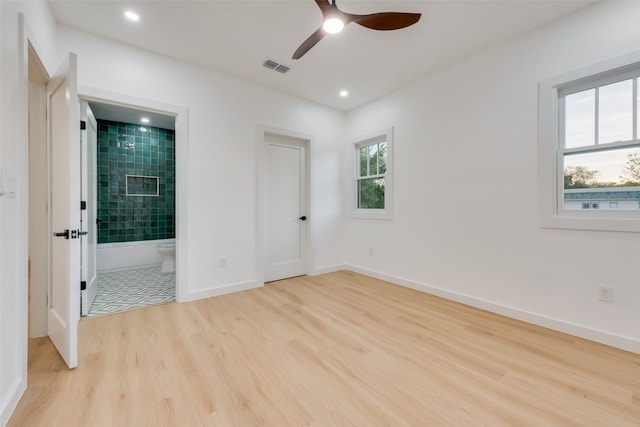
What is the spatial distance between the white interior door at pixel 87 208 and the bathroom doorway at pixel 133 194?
1109 mm

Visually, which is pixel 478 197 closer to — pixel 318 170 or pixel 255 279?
pixel 318 170

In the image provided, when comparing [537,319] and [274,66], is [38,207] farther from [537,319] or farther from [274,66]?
[537,319]

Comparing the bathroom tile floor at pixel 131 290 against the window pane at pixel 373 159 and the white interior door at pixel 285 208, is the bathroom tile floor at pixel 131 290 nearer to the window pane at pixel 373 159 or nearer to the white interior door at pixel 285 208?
the white interior door at pixel 285 208

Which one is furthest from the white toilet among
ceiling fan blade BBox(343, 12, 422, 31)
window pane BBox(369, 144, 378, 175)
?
ceiling fan blade BBox(343, 12, 422, 31)

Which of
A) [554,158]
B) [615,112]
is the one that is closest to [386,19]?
[554,158]

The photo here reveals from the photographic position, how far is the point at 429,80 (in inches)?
130

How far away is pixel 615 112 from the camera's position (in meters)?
2.12

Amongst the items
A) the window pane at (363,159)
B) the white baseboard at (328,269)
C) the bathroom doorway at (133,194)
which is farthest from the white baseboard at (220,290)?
the window pane at (363,159)

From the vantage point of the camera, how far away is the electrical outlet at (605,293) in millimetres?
2074

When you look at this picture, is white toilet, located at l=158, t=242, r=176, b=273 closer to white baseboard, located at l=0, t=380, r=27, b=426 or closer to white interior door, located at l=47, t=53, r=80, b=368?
white interior door, located at l=47, t=53, r=80, b=368

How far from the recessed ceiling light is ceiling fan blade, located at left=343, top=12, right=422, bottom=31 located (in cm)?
189

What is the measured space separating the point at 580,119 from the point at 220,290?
158 inches

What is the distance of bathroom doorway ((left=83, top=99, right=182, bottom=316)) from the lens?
14.4 feet

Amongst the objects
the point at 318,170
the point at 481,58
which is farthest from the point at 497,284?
the point at 318,170
